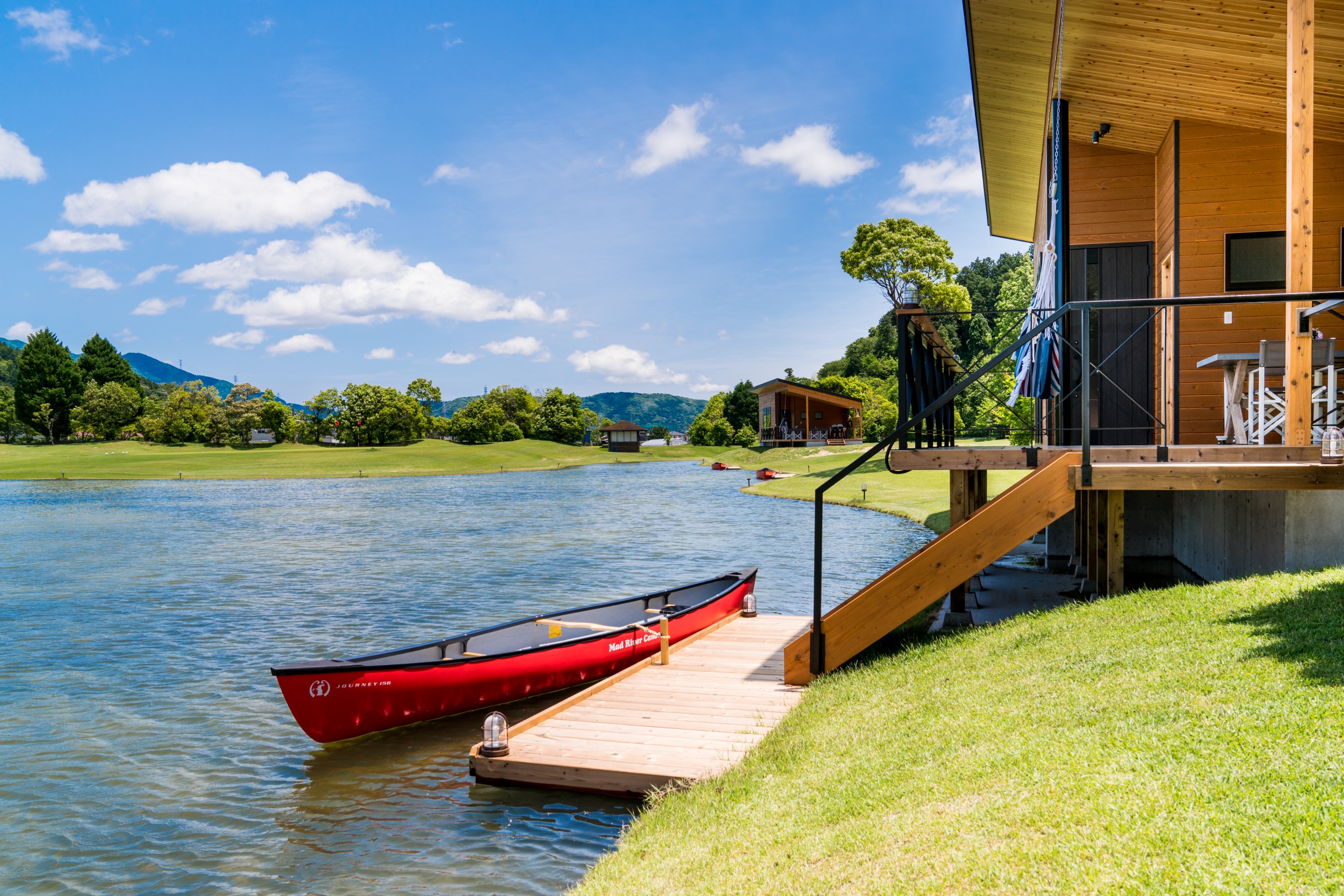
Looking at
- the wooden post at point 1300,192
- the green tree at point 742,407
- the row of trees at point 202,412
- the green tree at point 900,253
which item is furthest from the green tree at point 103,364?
the wooden post at point 1300,192

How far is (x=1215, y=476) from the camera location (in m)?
6.83

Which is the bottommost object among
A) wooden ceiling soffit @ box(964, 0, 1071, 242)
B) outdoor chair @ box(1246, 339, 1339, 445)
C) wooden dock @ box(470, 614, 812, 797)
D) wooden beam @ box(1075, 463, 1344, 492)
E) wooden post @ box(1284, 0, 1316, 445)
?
wooden dock @ box(470, 614, 812, 797)

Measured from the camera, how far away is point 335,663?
8.86m

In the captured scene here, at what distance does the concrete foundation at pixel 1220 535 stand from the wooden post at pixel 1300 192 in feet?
2.60

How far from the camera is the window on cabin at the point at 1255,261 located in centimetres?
1055

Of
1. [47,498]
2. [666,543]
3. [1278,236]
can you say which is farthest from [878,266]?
[47,498]

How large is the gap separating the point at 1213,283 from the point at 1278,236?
0.96 m

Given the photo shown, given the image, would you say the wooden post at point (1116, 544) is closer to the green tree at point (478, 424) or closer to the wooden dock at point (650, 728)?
the wooden dock at point (650, 728)

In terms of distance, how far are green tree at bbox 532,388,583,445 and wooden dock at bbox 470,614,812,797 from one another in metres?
111

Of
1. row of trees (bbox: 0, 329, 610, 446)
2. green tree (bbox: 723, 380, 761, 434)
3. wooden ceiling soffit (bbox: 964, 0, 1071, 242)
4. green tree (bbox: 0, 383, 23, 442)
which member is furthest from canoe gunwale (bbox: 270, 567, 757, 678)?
green tree (bbox: 0, 383, 23, 442)

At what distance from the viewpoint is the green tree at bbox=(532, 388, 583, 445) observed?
12019cm

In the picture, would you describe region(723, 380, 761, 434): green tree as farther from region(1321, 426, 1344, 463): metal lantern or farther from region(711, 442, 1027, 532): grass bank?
region(1321, 426, 1344, 463): metal lantern

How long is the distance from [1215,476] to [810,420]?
199 ft

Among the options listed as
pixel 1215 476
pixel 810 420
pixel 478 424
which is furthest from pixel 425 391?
pixel 1215 476
